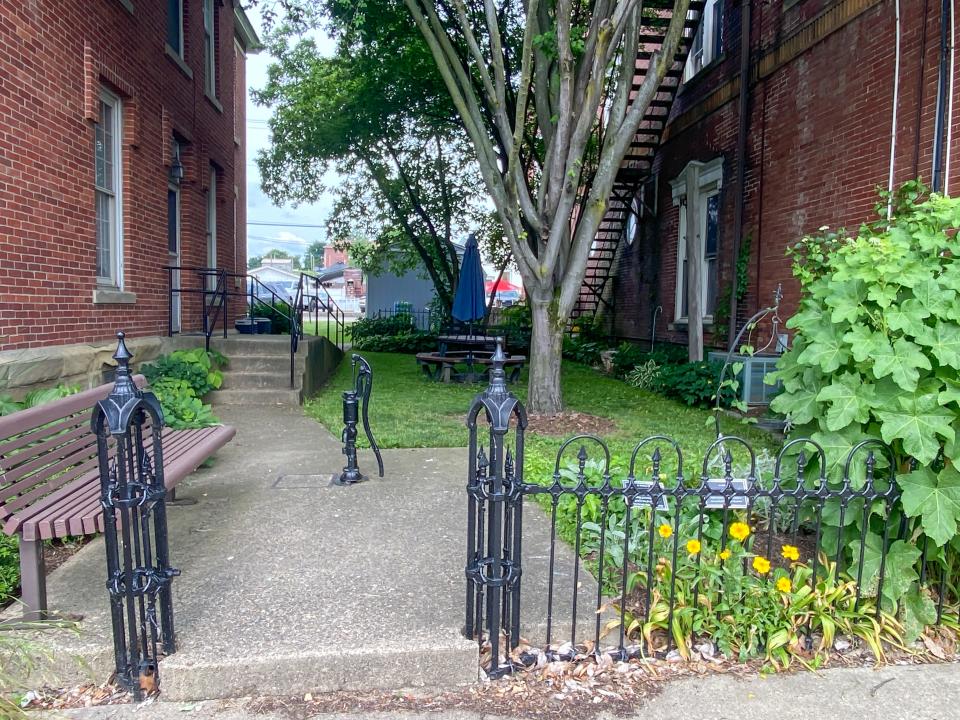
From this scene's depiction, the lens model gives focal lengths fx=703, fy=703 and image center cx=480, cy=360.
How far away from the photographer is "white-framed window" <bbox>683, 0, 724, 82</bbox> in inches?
464

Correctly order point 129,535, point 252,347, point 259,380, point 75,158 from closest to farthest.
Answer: point 129,535 → point 75,158 → point 259,380 → point 252,347

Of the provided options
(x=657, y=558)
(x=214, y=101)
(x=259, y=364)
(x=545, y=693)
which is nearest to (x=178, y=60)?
(x=214, y=101)

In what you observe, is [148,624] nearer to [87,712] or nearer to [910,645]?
[87,712]

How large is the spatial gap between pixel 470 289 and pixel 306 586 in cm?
1065

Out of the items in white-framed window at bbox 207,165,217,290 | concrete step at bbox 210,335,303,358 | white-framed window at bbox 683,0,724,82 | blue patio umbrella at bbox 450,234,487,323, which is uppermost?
white-framed window at bbox 683,0,724,82

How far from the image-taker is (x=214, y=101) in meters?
12.1

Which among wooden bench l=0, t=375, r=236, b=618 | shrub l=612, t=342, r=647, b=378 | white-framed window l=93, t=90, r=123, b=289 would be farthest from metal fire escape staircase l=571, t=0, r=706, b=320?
wooden bench l=0, t=375, r=236, b=618

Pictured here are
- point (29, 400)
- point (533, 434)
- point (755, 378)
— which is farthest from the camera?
point (755, 378)

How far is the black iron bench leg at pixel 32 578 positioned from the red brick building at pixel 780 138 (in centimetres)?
752

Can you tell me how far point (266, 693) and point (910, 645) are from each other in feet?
9.12

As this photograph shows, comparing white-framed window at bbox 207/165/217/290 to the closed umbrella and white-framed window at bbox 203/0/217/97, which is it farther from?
the closed umbrella

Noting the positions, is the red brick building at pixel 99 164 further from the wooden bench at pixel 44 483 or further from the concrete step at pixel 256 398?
the wooden bench at pixel 44 483

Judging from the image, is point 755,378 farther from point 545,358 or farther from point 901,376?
point 901,376

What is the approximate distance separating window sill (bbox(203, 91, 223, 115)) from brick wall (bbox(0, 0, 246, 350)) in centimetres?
119
